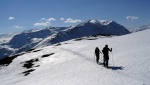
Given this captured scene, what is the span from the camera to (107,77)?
826 inches

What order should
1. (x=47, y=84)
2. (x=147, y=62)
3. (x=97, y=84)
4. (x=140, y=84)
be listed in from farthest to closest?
(x=147, y=62)
(x=47, y=84)
(x=97, y=84)
(x=140, y=84)

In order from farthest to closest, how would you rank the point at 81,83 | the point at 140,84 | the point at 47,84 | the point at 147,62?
1. the point at 147,62
2. the point at 47,84
3. the point at 81,83
4. the point at 140,84

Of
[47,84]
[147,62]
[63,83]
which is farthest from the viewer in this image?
[147,62]

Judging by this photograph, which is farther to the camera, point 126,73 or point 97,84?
point 126,73

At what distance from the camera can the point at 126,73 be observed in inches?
901

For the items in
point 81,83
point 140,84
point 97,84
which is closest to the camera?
point 140,84

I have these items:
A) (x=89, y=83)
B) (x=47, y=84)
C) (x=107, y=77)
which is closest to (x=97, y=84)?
(x=89, y=83)

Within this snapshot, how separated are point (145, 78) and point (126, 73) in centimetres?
279

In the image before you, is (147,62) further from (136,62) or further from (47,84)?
(47,84)

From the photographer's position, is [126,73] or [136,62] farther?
[136,62]

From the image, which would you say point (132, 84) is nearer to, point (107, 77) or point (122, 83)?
point (122, 83)

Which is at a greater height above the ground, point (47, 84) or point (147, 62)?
point (147, 62)

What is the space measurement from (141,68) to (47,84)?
1091 centimetres

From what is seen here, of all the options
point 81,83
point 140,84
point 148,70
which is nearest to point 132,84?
point 140,84
